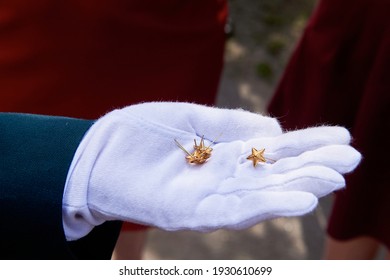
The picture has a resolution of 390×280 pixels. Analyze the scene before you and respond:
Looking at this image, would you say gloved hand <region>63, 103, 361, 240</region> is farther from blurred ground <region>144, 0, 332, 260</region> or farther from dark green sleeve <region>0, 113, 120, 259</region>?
blurred ground <region>144, 0, 332, 260</region>

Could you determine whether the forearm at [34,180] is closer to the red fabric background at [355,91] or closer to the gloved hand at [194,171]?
the gloved hand at [194,171]

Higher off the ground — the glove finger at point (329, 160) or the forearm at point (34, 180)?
the glove finger at point (329, 160)

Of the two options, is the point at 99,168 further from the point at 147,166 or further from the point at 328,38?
the point at 328,38

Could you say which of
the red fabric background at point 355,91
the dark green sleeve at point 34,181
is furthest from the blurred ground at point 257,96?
the dark green sleeve at point 34,181

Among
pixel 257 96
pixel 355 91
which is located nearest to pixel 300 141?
pixel 355 91

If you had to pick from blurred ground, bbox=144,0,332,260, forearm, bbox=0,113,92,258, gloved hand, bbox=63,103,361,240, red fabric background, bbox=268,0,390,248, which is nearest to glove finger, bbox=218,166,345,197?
gloved hand, bbox=63,103,361,240

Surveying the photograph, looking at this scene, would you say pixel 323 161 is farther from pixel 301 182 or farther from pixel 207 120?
pixel 207 120
